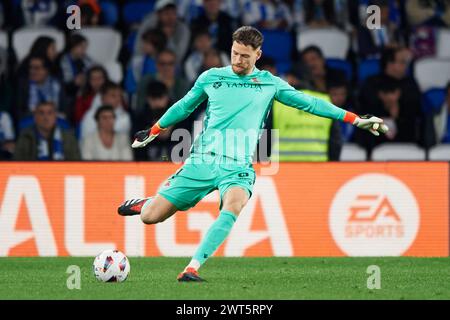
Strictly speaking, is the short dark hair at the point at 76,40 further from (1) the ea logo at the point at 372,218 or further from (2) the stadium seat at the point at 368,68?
(1) the ea logo at the point at 372,218

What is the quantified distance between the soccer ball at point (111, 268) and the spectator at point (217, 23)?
764 centimetres

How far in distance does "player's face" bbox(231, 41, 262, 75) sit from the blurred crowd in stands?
4828mm

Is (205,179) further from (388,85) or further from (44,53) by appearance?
(44,53)

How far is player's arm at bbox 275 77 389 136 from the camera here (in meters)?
9.51

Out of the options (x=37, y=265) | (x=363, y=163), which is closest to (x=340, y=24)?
(x=363, y=163)

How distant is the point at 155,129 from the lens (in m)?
9.90

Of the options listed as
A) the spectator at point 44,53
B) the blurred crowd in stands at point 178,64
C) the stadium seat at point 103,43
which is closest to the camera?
the blurred crowd in stands at point 178,64

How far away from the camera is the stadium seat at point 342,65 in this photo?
1667 centimetres

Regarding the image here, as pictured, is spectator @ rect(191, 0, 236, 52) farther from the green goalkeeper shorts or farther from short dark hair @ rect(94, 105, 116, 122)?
the green goalkeeper shorts

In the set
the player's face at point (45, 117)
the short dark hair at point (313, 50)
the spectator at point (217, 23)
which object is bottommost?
the player's face at point (45, 117)

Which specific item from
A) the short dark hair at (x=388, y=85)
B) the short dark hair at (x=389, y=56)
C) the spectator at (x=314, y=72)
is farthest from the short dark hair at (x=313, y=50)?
the short dark hair at (x=389, y=56)

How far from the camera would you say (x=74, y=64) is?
16469mm

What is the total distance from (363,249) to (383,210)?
495 mm

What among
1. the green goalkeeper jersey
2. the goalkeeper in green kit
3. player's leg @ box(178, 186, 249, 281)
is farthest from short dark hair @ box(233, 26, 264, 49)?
player's leg @ box(178, 186, 249, 281)
